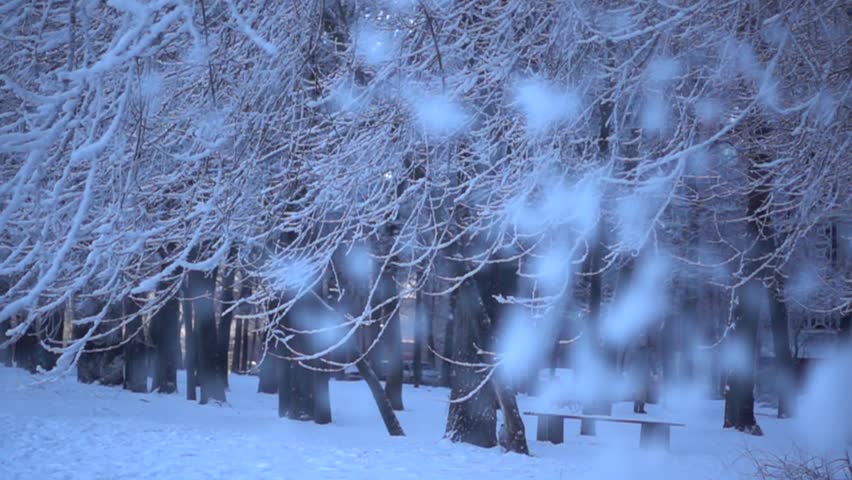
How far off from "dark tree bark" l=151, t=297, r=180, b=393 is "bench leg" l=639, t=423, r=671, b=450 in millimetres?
11549

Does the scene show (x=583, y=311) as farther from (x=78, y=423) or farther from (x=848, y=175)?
(x=848, y=175)

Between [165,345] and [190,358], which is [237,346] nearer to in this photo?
[190,358]

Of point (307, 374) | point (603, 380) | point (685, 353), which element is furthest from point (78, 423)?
point (685, 353)

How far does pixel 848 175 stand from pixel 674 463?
7.39 m

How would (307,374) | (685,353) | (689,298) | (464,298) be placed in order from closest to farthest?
(464,298)
(307,374)
(689,298)
(685,353)

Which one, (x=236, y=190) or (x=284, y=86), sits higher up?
(x=284, y=86)

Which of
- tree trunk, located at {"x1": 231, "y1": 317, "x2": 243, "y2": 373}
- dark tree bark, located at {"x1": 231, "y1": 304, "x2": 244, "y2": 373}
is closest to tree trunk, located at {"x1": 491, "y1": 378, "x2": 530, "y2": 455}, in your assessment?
dark tree bark, located at {"x1": 231, "y1": 304, "x2": 244, "y2": 373}

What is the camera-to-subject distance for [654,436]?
1473 cm

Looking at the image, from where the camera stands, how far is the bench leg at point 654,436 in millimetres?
14648

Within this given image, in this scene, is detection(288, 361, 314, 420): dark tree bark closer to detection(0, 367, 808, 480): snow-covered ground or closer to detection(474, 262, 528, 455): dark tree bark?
detection(0, 367, 808, 480): snow-covered ground

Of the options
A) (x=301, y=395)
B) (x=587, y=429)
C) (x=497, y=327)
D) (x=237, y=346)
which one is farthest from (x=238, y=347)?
(x=497, y=327)

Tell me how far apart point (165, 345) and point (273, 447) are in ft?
37.4

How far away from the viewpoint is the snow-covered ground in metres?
9.21

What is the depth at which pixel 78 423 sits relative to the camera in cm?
1282
